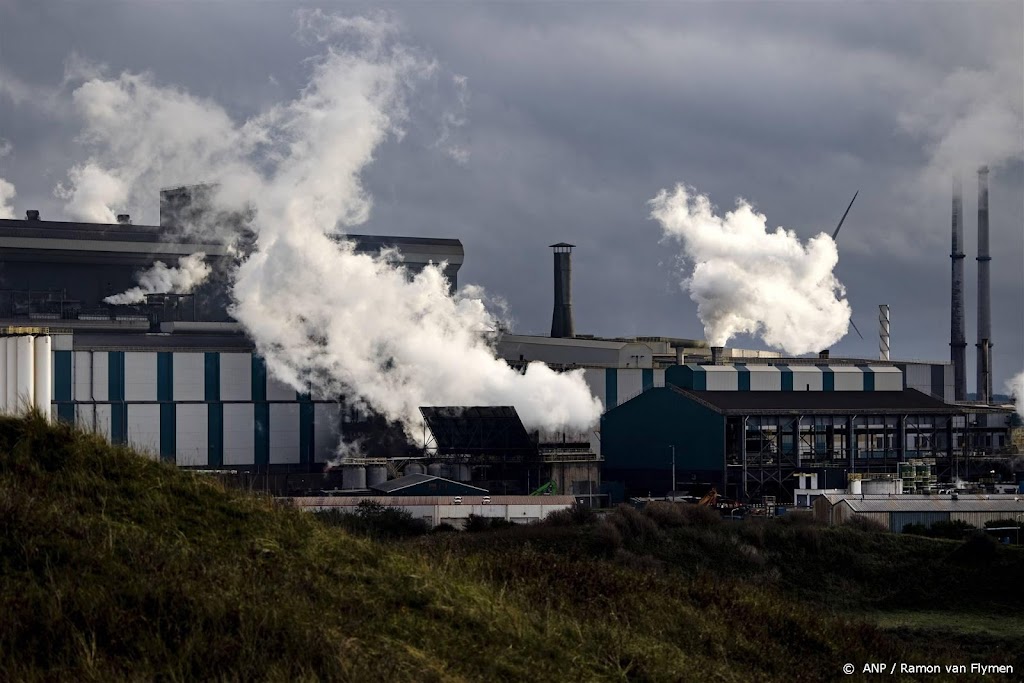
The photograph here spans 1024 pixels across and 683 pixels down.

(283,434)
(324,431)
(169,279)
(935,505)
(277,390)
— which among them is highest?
(169,279)

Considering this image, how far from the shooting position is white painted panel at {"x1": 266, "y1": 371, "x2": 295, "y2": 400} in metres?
79.4

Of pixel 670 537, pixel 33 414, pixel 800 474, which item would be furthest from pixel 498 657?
pixel 800 474

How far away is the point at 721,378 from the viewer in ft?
247

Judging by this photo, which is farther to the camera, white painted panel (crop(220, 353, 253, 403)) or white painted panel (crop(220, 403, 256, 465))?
white painted panel (crop(220, 353, 253, 403))

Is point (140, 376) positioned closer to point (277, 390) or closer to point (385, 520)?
point (277, 390)

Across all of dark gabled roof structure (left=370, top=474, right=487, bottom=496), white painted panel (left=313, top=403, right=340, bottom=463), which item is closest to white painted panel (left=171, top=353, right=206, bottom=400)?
white painted panel (left=313, top=403, right=340, bottom=463)

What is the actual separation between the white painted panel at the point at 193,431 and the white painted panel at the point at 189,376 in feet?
1.86

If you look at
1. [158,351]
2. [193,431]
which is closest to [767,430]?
[193,431]

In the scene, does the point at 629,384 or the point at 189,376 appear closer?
the point at 189,376

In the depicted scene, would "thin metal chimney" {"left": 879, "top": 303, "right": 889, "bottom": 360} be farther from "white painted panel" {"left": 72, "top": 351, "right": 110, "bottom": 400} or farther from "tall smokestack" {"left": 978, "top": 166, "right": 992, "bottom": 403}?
"white painted panel" {"left": 72, "top": 351, "right": 110, "bottom": 400}

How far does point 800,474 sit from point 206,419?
99.2 feet

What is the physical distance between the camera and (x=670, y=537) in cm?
4488

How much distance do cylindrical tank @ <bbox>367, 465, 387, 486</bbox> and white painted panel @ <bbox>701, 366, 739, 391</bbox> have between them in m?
16.7

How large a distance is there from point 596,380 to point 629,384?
211 cm
